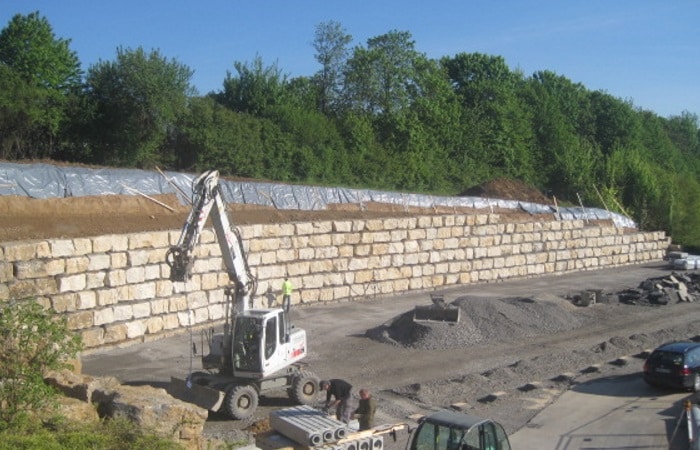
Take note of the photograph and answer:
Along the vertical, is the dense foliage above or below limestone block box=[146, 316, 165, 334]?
above

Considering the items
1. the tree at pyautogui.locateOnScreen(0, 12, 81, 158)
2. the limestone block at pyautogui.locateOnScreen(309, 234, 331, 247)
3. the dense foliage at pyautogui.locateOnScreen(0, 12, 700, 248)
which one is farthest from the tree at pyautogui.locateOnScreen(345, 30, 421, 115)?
the limestone block at pyautogui.locateOnScreen(309, 234, 331, 247)

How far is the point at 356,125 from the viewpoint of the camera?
174 ft

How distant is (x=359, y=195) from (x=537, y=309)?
1156 cm

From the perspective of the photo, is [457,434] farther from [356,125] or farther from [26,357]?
[356,125]

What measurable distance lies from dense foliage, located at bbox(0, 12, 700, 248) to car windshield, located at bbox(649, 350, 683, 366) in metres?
27.5

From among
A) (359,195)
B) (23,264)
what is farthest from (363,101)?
(23,264)

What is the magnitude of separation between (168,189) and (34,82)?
13721 millimetres

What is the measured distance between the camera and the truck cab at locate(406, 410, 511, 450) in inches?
452

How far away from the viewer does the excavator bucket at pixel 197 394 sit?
16.3 metres

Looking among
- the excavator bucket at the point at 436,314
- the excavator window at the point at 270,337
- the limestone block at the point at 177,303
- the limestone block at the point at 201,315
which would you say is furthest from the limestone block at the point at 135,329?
the excavator bucket at the point at 436,314

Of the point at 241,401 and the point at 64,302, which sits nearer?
the point at 241,401

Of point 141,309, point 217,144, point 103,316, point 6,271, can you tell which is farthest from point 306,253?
point 217,144

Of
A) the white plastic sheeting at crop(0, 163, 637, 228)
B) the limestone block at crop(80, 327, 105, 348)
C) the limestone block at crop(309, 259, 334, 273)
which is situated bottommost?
the limestone block at crop(80, 327, 105, 348)

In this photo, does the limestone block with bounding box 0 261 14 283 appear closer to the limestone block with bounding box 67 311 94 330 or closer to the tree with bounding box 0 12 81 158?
the limestone block with bounding box 67 311 94 330
